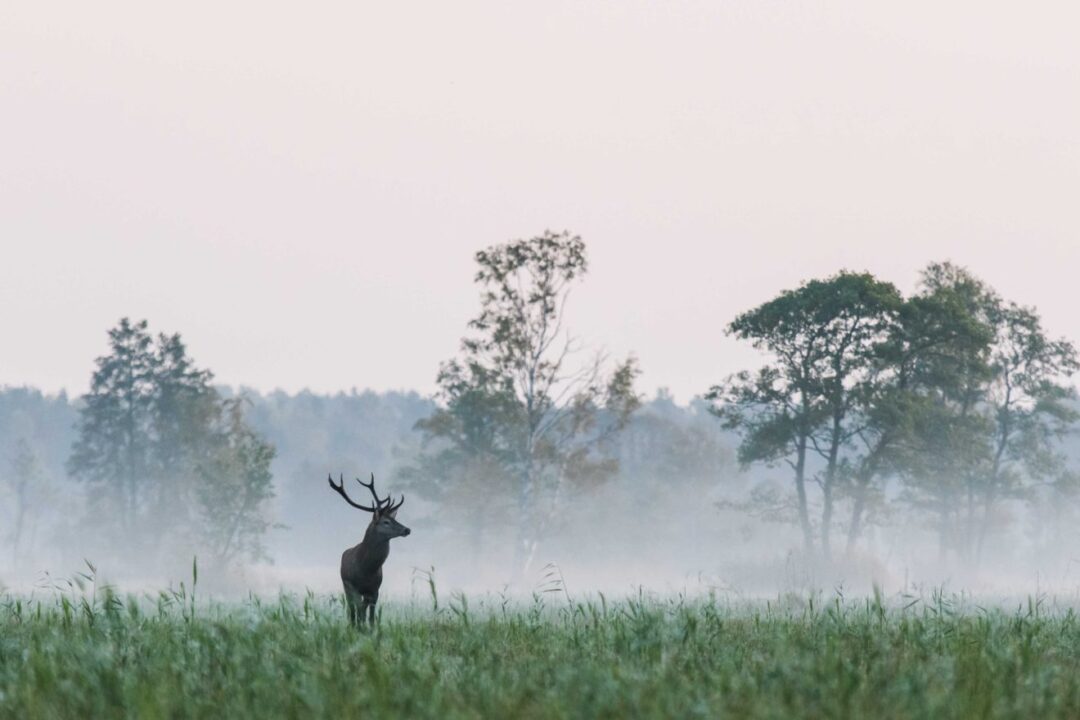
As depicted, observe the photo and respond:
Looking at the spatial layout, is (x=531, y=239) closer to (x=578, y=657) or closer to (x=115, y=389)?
(x=115, y=389)

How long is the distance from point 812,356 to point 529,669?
137 feet

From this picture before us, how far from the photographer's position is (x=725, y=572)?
187 ft

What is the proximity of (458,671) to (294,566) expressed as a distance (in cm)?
14326

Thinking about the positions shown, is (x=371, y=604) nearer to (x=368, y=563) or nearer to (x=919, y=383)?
(x=368, y=563)

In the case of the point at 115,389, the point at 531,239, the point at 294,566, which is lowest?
the point at 294,566

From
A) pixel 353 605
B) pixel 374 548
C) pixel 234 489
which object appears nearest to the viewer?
pixel 353 605

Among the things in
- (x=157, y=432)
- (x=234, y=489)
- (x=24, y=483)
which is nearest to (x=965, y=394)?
(x=234, y=489)

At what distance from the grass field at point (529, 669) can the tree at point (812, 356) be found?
37.6m

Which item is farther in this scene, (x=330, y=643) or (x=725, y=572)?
(x=725, y=572)

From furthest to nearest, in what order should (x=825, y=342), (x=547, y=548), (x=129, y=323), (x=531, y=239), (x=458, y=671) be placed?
(x=547, y=548)
(x=129, y=323)
(x=531, y=239)
(x=825, y=342)
(x=458, y=671)

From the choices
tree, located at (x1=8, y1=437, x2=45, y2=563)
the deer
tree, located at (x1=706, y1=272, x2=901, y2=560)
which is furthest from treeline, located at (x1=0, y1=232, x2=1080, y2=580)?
the deer

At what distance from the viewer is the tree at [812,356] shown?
48625 millimetres

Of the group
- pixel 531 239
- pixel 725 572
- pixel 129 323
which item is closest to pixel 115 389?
pixel 129 323

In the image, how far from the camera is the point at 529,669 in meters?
8.74
